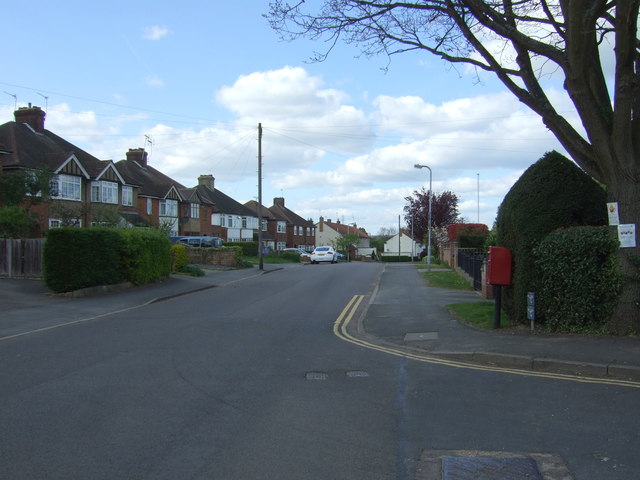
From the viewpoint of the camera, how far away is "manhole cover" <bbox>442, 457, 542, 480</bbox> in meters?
4.32

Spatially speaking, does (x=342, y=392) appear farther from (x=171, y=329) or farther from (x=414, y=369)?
(x=171, y=329)

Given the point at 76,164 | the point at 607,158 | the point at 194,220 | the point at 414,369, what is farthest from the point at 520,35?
the point at 194,220

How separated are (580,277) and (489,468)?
6.68 metres

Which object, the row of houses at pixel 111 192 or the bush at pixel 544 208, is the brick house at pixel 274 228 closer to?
the row of houses at pixel 111 192

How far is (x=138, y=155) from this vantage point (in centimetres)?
5356

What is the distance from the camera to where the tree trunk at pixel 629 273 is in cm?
972

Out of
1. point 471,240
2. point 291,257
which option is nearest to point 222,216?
A: point 291,257

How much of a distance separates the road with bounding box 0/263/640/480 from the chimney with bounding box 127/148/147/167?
150 ft

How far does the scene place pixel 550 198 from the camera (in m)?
10.9

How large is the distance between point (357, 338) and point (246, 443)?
20.8ft

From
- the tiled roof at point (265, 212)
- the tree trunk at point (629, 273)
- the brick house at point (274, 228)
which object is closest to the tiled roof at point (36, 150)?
the tree trunk at point (629, 273)

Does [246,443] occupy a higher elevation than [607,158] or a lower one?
lower

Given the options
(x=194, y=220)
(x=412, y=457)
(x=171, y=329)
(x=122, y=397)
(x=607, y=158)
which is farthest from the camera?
(x=194, y=220)

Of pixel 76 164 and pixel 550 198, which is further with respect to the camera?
pixel 76 164
